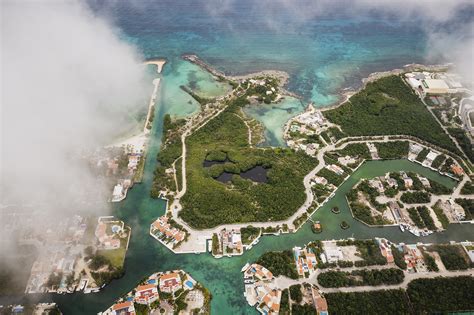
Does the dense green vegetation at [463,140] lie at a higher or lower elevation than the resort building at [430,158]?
higher

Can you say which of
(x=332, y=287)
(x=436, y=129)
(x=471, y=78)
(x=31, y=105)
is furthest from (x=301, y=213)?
(x=471, y=78)

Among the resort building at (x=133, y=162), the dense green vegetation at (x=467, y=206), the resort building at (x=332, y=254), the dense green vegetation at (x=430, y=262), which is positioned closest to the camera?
the dense green vegetation at (x=430, y=262)

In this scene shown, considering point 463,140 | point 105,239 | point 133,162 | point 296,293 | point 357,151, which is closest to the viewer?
point 296,293

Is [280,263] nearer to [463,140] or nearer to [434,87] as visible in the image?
[463,140]

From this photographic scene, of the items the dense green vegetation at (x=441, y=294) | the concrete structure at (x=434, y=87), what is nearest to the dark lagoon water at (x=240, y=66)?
the dense green vegetation at (x=441, y=294)

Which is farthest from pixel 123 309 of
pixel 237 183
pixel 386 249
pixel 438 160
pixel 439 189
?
pixel 438 160

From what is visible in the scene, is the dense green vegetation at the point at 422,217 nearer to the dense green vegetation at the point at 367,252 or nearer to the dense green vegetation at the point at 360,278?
the dense green vegetation at the point at 367,252
